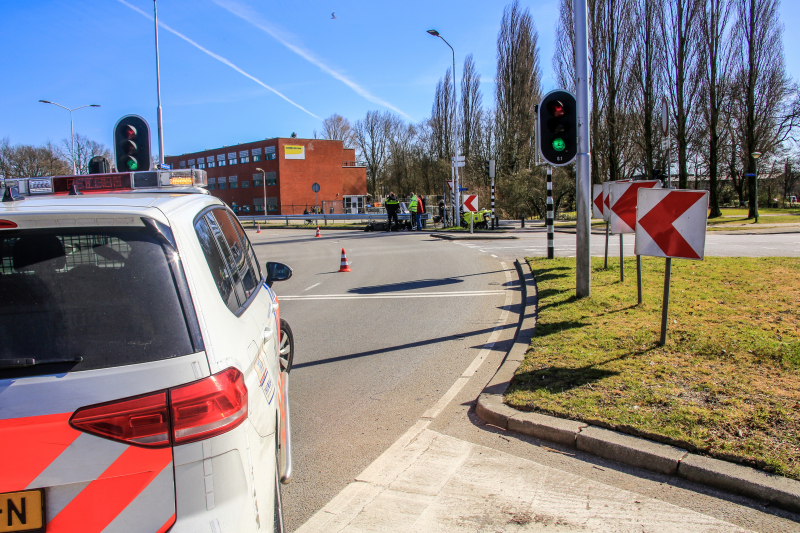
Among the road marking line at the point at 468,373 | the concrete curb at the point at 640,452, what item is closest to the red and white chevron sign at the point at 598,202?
the road marking line at the point at 468,373

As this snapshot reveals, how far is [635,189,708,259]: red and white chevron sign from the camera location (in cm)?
523

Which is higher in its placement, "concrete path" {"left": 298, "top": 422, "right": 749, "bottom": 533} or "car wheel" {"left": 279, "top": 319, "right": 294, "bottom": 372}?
"car wheel" {"left": 279, "top": 319, "right": 294, "bottom": 372}

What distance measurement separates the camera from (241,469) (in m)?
1.82

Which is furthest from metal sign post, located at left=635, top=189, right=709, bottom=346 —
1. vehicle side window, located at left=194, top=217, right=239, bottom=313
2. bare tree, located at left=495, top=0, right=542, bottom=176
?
bare tree, located at left=495, top=0, right=542, bottom=176

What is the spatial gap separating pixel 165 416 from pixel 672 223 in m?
5.23

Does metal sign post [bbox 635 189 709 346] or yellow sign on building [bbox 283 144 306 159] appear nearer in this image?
metal sign post [bbox 635 189 709 346]

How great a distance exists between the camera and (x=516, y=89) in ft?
137

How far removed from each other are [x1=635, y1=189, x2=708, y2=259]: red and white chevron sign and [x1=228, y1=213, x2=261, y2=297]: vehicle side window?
4.08 metres

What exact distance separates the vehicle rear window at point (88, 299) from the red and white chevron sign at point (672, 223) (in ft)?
16.3

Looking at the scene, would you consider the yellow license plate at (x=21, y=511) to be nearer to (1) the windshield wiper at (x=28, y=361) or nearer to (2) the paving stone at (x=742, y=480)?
(1) the windshield wiper at (x=28, y=361)

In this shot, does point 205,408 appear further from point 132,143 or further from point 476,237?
point 476,237

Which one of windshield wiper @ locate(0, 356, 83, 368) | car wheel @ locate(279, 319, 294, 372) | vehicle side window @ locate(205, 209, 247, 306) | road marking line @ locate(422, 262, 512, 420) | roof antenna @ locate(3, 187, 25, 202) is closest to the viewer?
windshield wiper @ locate(0, 356, 83, 368)

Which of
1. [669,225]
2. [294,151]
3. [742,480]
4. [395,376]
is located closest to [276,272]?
[395,376]

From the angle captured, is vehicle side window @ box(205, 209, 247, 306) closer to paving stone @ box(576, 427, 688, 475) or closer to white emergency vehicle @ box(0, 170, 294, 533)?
white emergency vehicle @ box(0, 170, 294, 533)
